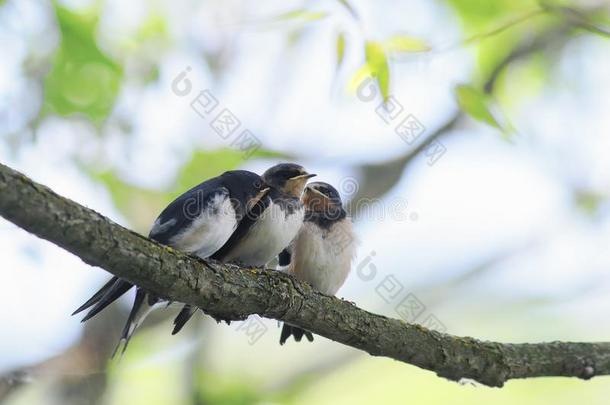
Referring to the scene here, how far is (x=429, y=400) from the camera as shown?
709 cm

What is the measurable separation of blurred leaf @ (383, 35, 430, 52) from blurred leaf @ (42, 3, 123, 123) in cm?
147

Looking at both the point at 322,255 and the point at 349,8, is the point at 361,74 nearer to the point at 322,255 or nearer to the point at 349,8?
the point at 349,8

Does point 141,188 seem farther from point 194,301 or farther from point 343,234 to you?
point 194,301

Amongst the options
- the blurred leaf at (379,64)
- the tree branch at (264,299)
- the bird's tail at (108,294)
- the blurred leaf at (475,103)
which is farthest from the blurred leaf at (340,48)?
the bird's tail at (108,294)

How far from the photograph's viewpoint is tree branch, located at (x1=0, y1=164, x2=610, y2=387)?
6.47ft

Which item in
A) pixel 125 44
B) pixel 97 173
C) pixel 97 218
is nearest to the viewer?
pixel 97 218

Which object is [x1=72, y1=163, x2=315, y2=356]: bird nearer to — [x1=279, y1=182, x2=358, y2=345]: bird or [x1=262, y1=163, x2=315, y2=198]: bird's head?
[x1=262, y1=163, x2=315, y2=198]: bird's head

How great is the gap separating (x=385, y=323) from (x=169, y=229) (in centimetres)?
110

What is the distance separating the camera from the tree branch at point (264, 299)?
1.97 metres

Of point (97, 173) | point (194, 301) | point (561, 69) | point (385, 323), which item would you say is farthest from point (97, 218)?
point (561, 69)

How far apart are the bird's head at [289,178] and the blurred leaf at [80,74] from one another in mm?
949

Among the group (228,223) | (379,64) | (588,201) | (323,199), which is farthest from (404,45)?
(588,201)

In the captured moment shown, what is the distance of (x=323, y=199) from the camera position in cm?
439

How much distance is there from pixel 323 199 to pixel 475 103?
1879mm
